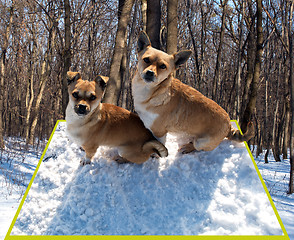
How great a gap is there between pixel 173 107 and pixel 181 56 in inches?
25.1

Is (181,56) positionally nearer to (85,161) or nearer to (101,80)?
(101,80)

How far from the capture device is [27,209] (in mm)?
2727

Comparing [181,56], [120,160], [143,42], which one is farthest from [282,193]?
[143,42]

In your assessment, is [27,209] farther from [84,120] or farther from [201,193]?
[201,193]

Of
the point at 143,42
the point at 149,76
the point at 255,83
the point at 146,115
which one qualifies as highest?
the point at 143,42

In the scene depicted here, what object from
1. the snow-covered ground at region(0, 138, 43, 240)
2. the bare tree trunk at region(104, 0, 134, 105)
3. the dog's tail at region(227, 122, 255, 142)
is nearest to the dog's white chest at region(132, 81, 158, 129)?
the dog's tail at region(227, 122, 255, 142)

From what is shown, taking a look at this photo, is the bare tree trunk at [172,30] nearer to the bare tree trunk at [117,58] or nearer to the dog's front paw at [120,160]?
the bare tree trunk at [117,58]

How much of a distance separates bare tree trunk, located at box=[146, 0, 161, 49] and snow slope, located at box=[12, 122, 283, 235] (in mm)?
2183

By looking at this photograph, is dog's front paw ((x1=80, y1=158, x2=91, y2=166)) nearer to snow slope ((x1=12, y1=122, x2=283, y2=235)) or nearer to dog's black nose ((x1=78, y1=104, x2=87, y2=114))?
snow slope ((x1=12, y1=122, x2=283, y2=235))

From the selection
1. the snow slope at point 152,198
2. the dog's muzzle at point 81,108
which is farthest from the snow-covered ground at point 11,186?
the dog's muzzle at point 81,108

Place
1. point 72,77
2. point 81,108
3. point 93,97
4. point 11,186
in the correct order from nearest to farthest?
point 81,108
point 93,97
point 72,77
point 11,186

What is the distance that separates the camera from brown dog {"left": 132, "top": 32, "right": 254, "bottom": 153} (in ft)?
9.57

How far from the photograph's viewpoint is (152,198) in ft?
8.90

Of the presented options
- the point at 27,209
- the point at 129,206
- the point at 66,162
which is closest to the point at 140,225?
the point at 129,206
